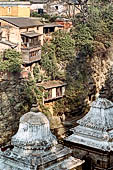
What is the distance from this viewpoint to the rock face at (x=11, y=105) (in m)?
31.1

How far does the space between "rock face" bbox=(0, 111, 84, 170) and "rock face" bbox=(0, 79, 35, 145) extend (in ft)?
52.8

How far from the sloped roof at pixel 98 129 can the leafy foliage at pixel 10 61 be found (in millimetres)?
17002

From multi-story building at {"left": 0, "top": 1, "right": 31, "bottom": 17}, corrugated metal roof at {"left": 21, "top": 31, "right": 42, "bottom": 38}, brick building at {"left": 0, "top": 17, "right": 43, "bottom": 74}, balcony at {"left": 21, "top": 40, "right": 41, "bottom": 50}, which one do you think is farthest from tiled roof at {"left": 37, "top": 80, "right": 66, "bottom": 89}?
multi-story building at {"left": 0, "top": 1, "right": 31, "bottom": 17}

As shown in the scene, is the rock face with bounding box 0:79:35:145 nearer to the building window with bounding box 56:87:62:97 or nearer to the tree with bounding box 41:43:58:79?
the building window with bounding box 56:87:62:97

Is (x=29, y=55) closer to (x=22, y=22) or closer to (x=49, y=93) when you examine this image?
(x=22, y=22)

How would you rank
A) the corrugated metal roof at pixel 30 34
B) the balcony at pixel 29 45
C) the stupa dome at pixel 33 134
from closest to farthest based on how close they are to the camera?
the stupa dome at pixel 33 134 → the balcony at pixel 29 45 → the corrugated metal roof at pixel 30 34

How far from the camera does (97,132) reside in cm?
1650

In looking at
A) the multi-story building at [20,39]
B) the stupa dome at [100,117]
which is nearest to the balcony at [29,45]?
the multi-story building at [20,39]

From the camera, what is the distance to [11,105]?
106 ft

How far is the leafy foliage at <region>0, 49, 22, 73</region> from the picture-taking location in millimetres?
33031

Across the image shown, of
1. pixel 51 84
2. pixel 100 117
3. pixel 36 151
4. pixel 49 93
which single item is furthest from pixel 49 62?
pixel 36 151

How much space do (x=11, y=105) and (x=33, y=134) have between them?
727 inches

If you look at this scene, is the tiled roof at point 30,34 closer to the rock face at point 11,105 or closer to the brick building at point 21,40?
Answer: the brick building at point 21,40

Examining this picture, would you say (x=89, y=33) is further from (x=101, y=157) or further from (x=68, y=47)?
(x=101, y=157)
